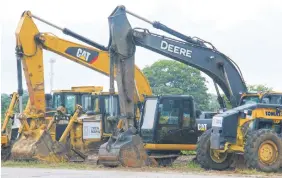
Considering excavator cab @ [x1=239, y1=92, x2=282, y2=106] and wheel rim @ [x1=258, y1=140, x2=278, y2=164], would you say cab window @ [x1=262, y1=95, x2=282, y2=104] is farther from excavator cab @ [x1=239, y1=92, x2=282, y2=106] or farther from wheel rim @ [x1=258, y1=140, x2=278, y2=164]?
wheel rim @ [x1=258, y1=140, x2=278, y2=164]

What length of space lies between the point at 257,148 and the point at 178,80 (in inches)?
2123

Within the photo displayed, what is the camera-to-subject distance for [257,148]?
2006 centimetres

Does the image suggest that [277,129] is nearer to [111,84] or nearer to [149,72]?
[111,84]

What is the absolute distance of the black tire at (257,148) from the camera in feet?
65.5

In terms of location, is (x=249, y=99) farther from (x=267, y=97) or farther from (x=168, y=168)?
(x=168, y=168)

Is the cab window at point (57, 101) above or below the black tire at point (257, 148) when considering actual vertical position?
above

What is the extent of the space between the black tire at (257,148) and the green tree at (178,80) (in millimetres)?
47632

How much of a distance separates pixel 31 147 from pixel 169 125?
4748mm

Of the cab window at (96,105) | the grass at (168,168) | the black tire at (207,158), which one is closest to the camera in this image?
the grass at (168,168)

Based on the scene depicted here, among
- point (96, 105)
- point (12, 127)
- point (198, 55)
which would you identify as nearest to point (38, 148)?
point (12, 127)

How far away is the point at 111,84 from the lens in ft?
78.1

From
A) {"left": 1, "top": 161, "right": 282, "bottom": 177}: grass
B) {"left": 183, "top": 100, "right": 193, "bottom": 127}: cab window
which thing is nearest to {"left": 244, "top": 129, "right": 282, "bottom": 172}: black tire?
{"left": 1, "top": 161, "right": 282, "bottom": 177}: grass

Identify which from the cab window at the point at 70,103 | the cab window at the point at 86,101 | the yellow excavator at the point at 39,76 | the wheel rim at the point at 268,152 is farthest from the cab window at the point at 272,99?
the cab window at the point at 70,103

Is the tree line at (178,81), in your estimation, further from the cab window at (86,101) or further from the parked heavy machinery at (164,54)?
the parked heavy machinery at (164,54)
